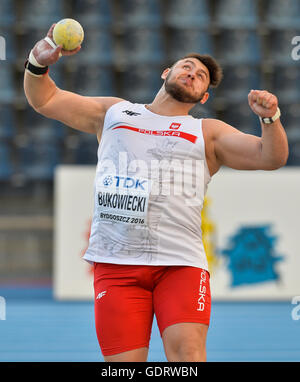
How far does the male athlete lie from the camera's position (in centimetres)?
347

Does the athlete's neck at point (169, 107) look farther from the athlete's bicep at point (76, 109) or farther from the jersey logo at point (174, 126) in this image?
the athlete's bicep at point (76, 109)

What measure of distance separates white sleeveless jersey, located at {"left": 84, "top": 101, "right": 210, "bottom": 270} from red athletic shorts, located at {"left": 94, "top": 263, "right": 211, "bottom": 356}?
56mm

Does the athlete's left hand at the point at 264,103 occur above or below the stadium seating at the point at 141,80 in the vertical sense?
below

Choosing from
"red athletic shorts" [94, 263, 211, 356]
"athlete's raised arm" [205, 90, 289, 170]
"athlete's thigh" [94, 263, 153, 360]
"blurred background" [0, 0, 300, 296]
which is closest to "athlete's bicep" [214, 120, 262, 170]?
"athlete's raised arm" [205, 90, 289, 170]

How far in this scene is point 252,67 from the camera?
13.5m

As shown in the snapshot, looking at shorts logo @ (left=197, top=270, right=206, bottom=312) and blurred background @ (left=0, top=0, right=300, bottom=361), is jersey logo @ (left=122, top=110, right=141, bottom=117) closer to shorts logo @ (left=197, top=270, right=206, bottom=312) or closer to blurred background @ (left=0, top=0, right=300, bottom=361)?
shorts logo @ (left=197, top=270, right=206, bottom=312)

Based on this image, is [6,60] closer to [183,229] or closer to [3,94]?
[3,94]

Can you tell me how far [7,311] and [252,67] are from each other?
6812mm

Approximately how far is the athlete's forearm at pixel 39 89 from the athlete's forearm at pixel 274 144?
3.61 feet

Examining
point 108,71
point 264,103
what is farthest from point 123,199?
point 108,71

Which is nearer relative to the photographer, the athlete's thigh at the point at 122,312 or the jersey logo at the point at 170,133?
the athlete's thigh at the point at 122,312

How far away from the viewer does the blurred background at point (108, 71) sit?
41.1 ft

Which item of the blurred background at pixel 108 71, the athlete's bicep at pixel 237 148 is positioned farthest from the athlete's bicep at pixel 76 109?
the blurred background at pixel 108 71

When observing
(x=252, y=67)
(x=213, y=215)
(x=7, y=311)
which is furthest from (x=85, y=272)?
(x=252, y=67)
